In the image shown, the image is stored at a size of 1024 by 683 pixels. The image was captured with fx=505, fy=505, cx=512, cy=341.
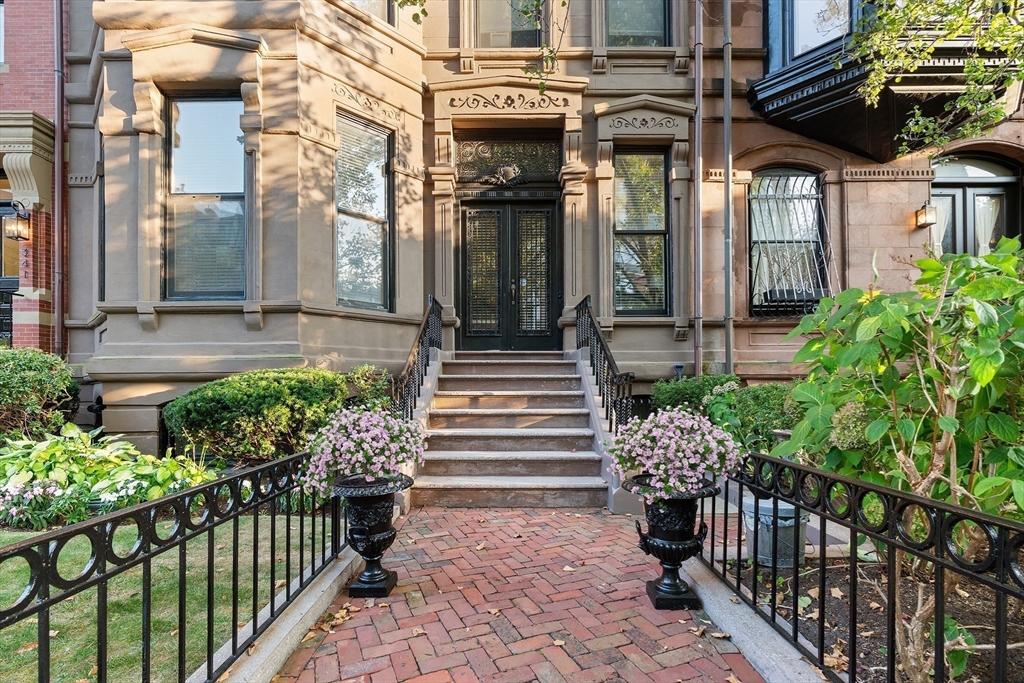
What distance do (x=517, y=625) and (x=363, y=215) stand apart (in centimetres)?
561

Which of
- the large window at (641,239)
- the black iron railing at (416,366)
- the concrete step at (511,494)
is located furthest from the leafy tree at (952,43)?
the black iron railing at (416,366)

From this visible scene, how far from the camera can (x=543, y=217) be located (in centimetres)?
816

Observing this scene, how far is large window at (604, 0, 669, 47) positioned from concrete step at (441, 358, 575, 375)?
5164 millimetres

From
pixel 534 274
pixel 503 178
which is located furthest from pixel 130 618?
pixel 503 178

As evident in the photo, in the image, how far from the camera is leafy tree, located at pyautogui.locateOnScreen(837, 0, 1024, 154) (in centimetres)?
470

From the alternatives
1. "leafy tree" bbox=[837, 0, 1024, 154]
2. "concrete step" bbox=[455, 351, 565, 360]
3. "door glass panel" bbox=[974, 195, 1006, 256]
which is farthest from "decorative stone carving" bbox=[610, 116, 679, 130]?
"door glass panel" bbox=[974, 195, 1006, 256]

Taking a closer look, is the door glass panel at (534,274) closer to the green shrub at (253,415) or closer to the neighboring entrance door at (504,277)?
the neighboring entrance door at (504,277)

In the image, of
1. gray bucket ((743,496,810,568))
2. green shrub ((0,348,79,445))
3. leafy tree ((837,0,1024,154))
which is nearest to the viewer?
gray bucket ((743,496,810,568))

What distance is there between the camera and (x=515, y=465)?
5.35 metres

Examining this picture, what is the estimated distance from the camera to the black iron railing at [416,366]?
5.26 metres

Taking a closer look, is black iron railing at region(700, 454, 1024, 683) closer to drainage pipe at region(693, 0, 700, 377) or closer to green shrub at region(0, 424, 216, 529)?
drainage pipe at region(693, 0, 700, 377)

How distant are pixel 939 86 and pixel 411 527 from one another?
829 centimetres

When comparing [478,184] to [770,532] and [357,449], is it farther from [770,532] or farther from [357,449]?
[770,532]

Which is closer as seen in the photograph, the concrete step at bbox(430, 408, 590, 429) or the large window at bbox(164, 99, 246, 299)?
the concrete step at bbox(430, 408, 590, 429)
